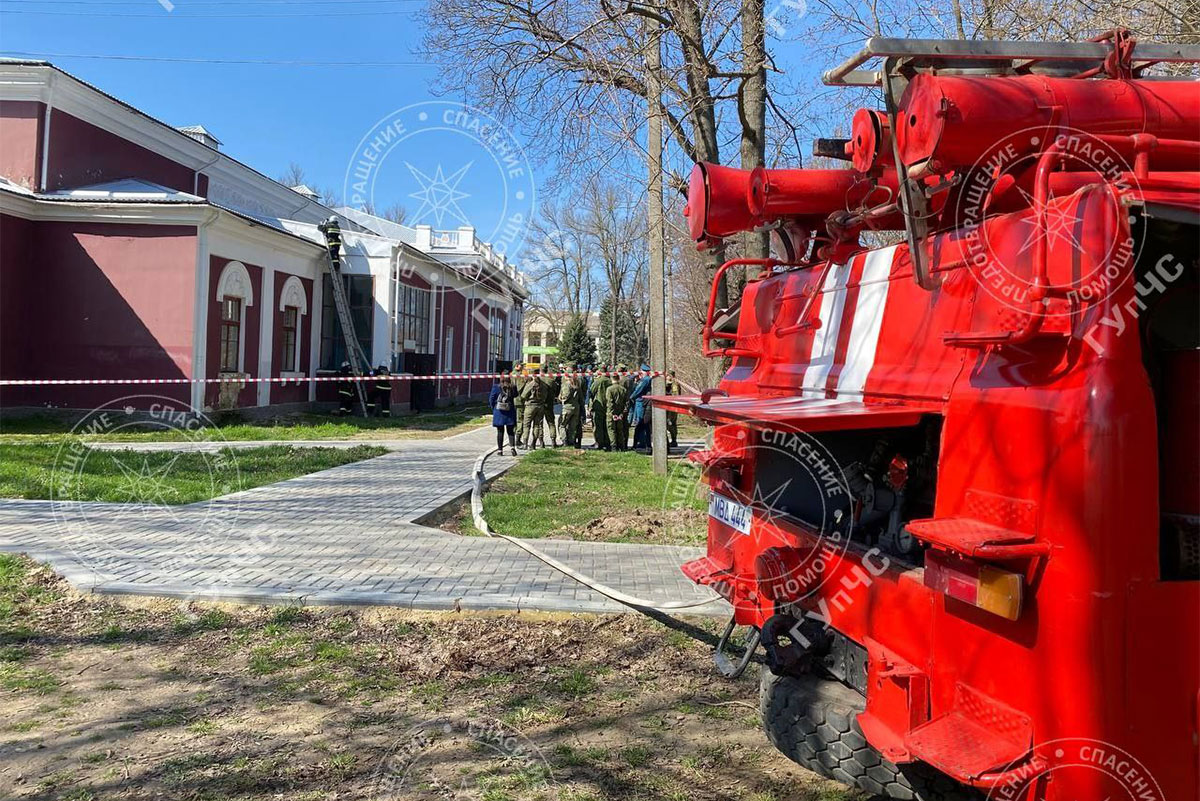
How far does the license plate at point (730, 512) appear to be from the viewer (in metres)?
3.92

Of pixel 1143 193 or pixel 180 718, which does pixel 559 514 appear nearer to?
pixel 180 718

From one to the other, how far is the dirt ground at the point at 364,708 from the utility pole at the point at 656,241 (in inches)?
186

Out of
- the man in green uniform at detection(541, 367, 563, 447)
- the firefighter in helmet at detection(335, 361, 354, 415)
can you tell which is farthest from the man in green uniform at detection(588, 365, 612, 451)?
the firefighter in helmet at detection(335, 361, 354, 415)

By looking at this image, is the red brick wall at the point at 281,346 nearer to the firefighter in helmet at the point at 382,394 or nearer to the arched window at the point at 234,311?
the arched window at the point at 234,311

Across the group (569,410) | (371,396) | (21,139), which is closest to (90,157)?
(21,139)

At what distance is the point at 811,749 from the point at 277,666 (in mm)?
2976

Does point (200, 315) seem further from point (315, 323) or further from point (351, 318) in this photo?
point (351, 318)

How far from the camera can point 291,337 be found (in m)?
23.6

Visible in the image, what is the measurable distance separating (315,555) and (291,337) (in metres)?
18.2

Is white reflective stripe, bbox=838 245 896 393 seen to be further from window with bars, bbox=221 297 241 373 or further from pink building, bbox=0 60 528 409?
window with bars, bbox=221 297 241 373

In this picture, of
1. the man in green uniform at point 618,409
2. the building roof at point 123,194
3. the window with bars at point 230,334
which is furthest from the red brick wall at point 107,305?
the man in green uniform at point 618,409

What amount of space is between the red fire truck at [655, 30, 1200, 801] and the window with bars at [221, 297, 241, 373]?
18.9m

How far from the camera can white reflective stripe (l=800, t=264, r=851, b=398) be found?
132 inches

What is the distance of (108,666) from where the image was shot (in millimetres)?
4512
